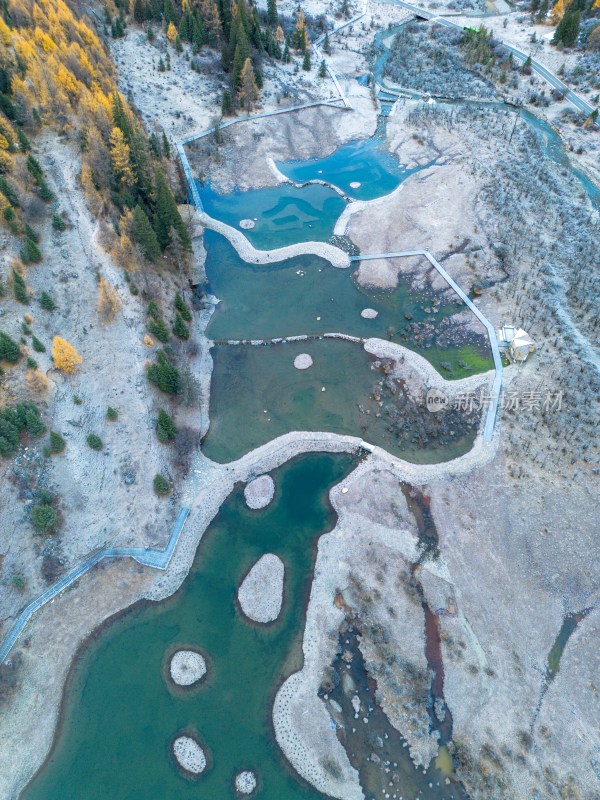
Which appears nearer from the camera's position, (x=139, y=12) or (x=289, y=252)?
(x=289, y=252)

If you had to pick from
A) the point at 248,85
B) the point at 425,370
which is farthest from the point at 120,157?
the point at 425,370

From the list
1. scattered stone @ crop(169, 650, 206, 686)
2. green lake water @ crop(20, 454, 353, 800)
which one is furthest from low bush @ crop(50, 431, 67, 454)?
Result: scattered stone @ crop(169, 650, 206, 686)

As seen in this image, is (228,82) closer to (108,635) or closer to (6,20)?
(6,20)

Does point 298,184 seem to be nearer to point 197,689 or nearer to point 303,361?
point 303,361

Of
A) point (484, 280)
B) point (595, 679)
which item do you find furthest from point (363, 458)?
point (484, 280)

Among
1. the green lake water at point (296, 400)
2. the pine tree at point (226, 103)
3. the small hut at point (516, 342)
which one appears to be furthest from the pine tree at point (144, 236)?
the pine tree at point (226, 103)

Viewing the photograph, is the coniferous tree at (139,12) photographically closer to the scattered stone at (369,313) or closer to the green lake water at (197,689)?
the scattered stone at (369,313)

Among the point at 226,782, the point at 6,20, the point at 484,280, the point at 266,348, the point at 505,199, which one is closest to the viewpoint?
the point at 226,782
